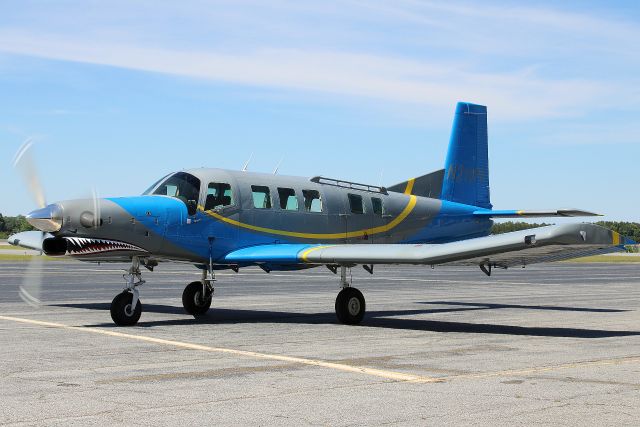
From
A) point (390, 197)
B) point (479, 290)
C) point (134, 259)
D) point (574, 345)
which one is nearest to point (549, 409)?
point (574, 345)

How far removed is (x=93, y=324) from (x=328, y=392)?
28.3ft

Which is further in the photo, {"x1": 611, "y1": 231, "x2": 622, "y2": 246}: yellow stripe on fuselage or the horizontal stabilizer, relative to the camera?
the horizontal stabilizer

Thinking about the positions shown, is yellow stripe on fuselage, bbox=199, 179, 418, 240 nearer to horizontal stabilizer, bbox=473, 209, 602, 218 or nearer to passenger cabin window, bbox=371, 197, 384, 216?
passenger cabin window, bbox=371, 197, 384, 216

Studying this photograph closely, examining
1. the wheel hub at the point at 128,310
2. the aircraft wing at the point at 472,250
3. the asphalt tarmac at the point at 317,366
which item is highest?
the aircraft wing at the point at 472,250

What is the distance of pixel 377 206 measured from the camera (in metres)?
20.5

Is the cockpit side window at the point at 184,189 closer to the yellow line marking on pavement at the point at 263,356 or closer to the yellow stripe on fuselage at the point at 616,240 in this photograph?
the yellow line marking on pavement at the point at 263,356

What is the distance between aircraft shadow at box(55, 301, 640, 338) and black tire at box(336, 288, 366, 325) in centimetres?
23

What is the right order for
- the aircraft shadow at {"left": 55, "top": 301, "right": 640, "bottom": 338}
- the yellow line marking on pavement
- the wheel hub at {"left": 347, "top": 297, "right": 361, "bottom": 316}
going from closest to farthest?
the yellow line marking on pavement, the aircraft shadow at {"left": 55, "top": 301, "right": 640, "bottom": 338}, the wheel hub at {"left": 347, "top": 297, "right": 361, "bottom": 316}

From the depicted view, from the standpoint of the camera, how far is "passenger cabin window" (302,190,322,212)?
19.2m

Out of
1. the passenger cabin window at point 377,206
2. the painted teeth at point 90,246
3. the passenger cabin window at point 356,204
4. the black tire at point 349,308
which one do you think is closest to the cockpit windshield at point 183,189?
the painted teeth at point 90,246

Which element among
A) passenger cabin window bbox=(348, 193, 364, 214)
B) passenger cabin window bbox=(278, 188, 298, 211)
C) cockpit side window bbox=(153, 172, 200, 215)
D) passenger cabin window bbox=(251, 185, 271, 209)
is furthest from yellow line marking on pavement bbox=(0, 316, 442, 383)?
passenger cabin window bbox=(348, 193, 364, 214)

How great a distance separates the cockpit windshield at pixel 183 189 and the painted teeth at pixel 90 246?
1.71m

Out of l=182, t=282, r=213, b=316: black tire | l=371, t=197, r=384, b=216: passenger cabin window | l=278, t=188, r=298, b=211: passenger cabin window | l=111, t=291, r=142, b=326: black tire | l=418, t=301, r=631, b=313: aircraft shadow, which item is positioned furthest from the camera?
l=418, t=301, r=631, b=313: aircraft shadow

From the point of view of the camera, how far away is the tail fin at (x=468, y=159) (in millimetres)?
23062
